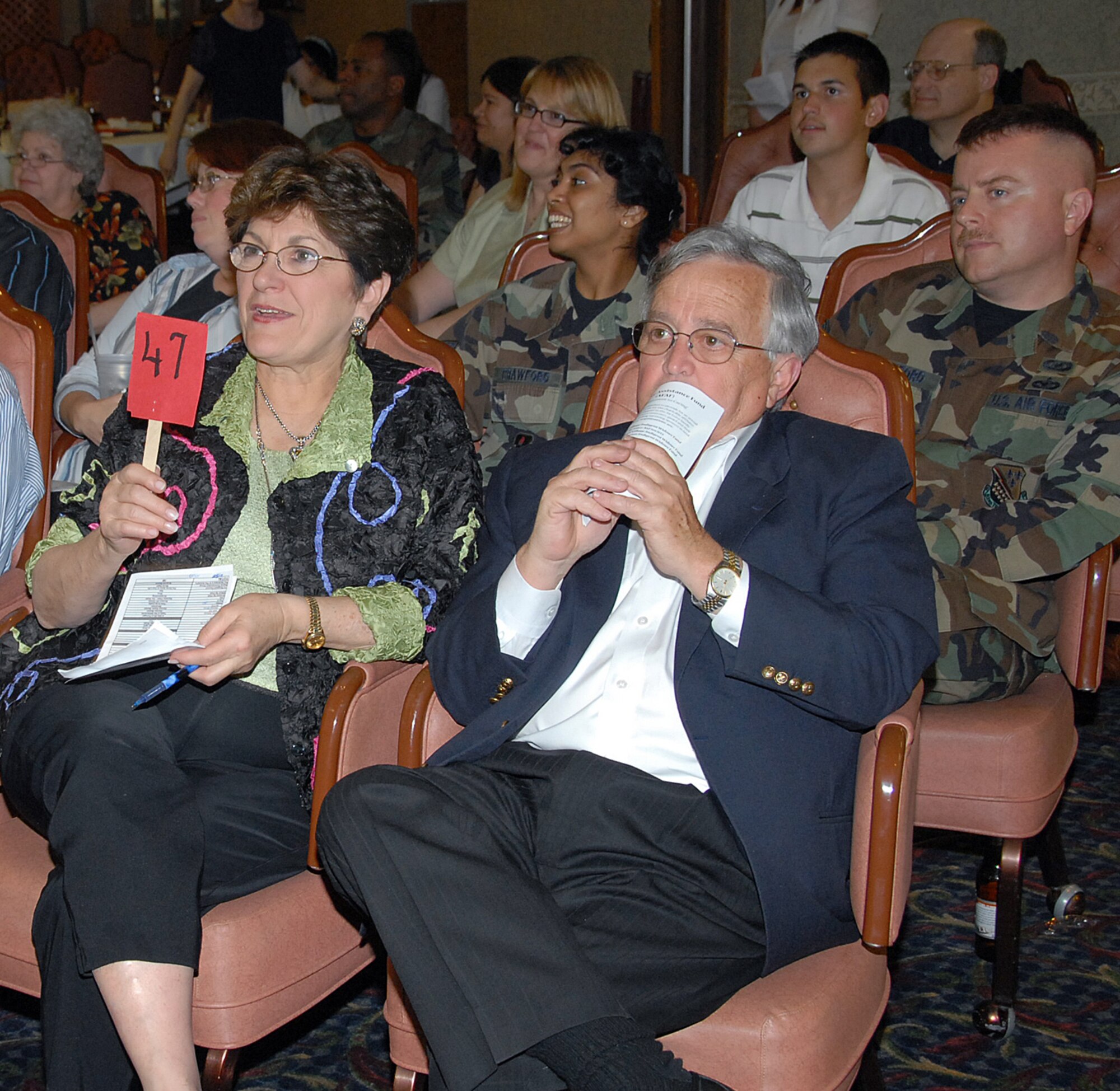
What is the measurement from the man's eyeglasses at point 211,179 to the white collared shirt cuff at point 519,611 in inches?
56.0

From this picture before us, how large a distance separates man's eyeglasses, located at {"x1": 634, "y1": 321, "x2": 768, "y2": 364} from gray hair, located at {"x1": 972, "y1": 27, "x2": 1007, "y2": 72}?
3.04 m

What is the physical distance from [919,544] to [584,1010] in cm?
79

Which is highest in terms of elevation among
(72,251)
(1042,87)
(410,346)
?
(1042,87)

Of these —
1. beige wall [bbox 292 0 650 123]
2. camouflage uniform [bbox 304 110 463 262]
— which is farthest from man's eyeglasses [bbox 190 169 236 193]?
beige wall [bbox 292 0 650 123]

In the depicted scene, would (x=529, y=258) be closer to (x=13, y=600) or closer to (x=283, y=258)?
(x=283, y=258)

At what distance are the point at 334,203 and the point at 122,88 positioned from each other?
7.97 metres

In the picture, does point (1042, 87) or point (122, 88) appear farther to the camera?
point (122, 88)

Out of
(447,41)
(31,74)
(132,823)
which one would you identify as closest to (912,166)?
(132,823)

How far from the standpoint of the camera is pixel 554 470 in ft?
6.34

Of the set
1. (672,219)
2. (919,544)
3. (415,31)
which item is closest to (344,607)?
(919,544)

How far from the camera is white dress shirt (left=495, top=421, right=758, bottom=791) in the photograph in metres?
1.70

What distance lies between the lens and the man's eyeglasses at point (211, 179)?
2.72 meters

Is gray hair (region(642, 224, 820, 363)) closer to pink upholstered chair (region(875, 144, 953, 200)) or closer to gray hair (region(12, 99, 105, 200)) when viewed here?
pink upholstered chair (region(875, 144, 953, 200))

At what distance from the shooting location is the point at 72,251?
345cm
